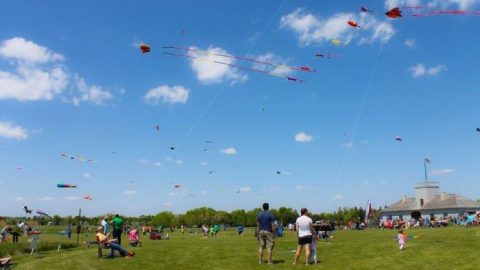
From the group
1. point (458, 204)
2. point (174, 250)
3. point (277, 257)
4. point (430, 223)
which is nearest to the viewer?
point (277, 257)

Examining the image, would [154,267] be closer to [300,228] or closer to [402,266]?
[300,228]

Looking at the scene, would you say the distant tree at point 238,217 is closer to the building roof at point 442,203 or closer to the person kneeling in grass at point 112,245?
the building roof at point 442,203

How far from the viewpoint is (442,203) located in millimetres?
91562

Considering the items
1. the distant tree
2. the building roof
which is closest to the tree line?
the distant tree

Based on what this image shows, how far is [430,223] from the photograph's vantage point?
61844 millimetres

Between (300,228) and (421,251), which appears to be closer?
(300,228)

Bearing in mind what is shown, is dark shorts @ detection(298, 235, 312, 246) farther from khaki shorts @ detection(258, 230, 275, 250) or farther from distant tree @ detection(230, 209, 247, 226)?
distant tree @ detection(230, 209, 247, 226)

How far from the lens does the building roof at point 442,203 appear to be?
89312mm

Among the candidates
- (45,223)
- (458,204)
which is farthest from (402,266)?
(45,223)

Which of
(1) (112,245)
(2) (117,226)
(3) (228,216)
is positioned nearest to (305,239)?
(1) (112,245)

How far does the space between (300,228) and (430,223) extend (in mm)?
50778

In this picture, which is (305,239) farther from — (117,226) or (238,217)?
(238,217)

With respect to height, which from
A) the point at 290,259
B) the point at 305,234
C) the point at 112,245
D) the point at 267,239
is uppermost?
the point at 305,234

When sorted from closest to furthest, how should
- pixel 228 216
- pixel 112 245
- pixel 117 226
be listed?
pixel 112 245 → pixel 117 226 → pixel 228 216
